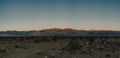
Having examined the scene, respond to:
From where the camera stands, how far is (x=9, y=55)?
12.5 m

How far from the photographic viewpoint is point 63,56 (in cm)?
1244

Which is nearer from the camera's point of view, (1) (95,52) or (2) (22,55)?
(2) (22,55)

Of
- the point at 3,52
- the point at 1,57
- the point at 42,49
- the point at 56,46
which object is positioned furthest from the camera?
the point at 56,46

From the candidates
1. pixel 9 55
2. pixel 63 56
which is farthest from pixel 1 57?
pixel 63 56

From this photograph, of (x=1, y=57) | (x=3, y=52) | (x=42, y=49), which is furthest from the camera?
(x=42, y=49)

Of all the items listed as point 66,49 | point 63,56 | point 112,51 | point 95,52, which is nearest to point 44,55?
point 63,56

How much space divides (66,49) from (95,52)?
139cm

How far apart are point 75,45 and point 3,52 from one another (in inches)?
141

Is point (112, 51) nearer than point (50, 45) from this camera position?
Yes

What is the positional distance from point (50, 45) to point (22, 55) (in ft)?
9.62

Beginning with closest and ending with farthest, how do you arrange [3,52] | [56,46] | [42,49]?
[3,52] < [42,49] < [56,46]

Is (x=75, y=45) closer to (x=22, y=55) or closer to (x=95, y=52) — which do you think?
(x=95, y=52)

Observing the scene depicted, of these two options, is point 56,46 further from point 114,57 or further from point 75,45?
point 114,57

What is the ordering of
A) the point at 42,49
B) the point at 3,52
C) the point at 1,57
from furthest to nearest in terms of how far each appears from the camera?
1. the point at 42,49
2. the point at 3,52
3. the point at 1,57
